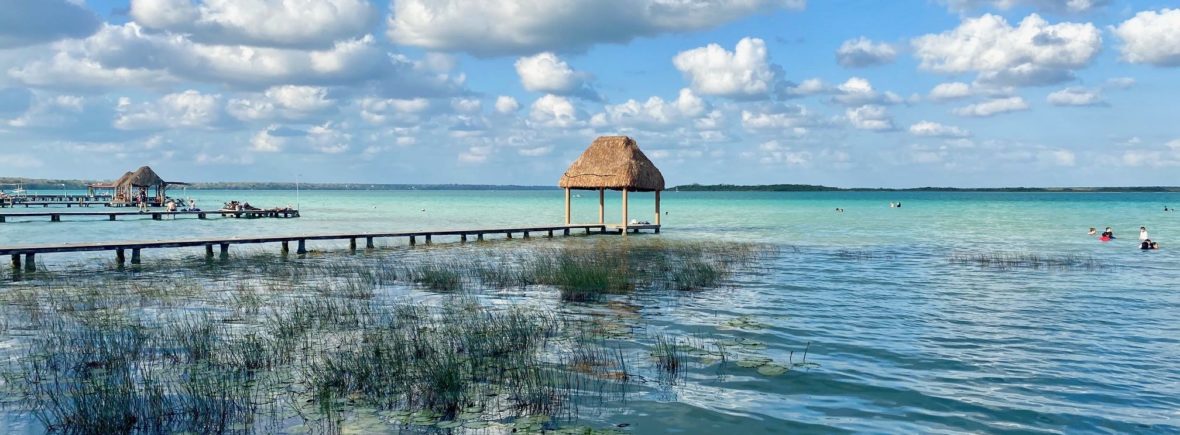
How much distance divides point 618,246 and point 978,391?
19.6 m

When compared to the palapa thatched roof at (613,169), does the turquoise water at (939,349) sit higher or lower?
lower

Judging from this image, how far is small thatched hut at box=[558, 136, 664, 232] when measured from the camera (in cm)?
3278

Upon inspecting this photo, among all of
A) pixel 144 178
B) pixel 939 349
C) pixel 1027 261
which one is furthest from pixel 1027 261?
pixel 144 178

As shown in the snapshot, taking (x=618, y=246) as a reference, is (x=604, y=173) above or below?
above

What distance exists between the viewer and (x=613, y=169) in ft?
109

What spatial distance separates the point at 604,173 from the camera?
33469 millimetres

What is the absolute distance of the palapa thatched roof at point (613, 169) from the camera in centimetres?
3278

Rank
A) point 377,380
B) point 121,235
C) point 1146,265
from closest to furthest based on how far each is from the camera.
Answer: point 377,380 < point 1146,265 < point 121,235

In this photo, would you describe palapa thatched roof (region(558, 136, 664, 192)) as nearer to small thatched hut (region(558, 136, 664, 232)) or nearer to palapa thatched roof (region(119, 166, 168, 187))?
small thatched hut (region(558, 136, 664, 232))

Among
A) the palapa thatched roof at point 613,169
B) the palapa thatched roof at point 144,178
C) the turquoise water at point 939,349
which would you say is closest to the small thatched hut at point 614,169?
the palapa thatched roof at point 613,169

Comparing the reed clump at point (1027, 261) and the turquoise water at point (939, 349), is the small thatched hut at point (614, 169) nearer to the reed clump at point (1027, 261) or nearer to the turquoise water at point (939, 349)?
the turquoise water at point (939, 349)

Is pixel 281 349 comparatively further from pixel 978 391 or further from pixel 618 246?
pixel 618 246

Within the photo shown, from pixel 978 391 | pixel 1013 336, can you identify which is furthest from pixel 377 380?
pixel 1013 336

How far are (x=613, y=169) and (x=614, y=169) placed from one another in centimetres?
5
